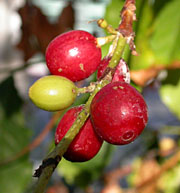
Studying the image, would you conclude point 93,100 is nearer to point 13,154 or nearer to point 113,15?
point 113,15

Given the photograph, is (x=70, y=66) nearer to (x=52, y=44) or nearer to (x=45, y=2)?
(x=52, y=44)

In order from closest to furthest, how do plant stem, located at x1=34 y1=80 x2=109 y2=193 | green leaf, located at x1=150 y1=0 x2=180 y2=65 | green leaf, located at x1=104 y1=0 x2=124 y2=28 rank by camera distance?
1. plant stem, located at x1=34 y1=80 x2=109 y2=193
2. green leaf, located at x1=104 y1=0 x2=124 y2=28
3. green leaf, located at x1=150 y1=0 x2=180 y2=65

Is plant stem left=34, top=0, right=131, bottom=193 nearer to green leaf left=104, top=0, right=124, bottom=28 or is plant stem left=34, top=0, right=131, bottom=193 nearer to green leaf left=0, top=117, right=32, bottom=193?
green leaf left=104, top=0, right=124, bottom=28

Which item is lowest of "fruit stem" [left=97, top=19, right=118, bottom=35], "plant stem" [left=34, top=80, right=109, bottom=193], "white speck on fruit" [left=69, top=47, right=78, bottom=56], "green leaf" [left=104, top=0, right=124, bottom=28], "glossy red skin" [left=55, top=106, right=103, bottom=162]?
"green leaf" [left=104, top=0, right=124, bottom=28]

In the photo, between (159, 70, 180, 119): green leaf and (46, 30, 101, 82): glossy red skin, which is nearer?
(46, 30, 101, 82): glossy red skin

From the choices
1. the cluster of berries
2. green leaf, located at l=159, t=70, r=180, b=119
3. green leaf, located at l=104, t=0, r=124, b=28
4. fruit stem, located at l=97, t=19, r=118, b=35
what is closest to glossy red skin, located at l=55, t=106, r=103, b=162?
the cluster of berries

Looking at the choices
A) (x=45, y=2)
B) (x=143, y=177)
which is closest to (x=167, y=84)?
(x=143, y=177)
